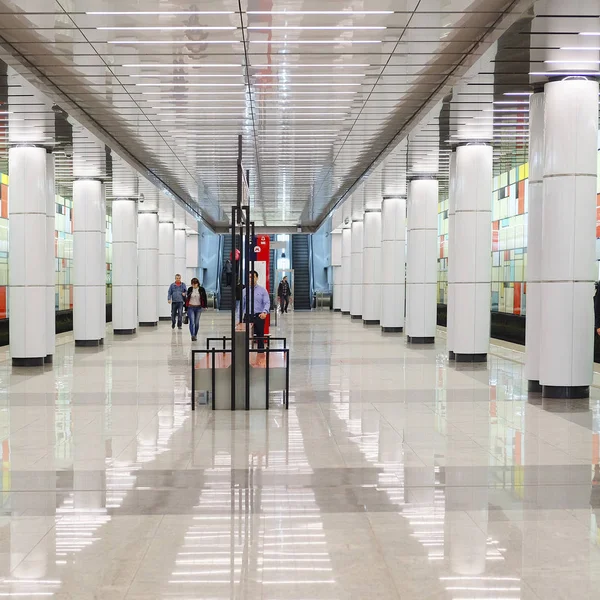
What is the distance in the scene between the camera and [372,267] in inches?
1388

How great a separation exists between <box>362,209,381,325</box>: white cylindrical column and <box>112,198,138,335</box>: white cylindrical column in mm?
9808

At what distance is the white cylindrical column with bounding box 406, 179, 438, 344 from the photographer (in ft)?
82.0

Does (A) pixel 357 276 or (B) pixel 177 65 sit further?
(A) pixel 357 276

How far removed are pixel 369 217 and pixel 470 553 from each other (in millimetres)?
30980

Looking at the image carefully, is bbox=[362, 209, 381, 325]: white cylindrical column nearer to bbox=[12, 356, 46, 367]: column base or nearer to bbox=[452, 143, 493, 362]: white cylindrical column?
bbox=[452, 143, 493, 362]: white cylindrical column

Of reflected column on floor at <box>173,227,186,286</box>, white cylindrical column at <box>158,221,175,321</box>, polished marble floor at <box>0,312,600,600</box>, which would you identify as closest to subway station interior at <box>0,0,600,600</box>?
polished marble floor at <box>0,312,600,600</box>

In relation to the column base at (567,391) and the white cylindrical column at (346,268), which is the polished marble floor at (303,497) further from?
the white cylindrical column at (346,268)

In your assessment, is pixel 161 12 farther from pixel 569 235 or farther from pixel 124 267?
pixel 124 267

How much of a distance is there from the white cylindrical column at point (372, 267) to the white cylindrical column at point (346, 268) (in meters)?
11.0

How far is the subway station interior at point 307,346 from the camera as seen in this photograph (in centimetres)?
553

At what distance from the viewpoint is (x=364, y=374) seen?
1644 centimetres

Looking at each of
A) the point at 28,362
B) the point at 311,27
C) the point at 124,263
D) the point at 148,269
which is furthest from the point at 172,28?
the point at 148,269

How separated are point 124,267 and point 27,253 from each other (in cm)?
1215

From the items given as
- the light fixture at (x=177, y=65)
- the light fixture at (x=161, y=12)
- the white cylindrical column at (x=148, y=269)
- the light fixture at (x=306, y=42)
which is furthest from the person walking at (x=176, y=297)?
the light fixture at (x=161, y=12)
